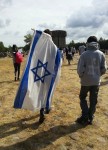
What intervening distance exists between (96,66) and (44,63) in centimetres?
126

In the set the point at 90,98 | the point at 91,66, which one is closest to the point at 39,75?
the point at 91,66

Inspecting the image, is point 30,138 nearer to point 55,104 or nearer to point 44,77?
point 44,77

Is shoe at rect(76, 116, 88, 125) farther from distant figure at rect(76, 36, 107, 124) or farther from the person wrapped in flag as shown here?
the person wrapped in flag

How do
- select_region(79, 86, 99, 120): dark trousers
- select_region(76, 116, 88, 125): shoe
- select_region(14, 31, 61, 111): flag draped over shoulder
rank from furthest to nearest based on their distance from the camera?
select_region(76, 116, 88, 125): shoe → select_region(79, 86, 99, 120): dark trousers → select_region(14, 31, 61, 111): flag draped over shoulder

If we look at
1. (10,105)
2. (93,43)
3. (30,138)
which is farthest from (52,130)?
(10,105)

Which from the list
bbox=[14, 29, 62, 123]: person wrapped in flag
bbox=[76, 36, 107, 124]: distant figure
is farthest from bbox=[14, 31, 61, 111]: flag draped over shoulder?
bbox=[76, 36, 107, 124]: distant figure

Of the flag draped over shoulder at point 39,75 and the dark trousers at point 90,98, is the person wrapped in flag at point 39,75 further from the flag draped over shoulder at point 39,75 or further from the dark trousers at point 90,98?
the dark trousers at point 90,98

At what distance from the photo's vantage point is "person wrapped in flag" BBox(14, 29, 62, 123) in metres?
8.37

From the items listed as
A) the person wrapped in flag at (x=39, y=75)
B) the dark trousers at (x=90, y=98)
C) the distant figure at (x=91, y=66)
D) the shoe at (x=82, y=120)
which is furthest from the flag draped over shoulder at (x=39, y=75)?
the shoe at (x=82, y=120)

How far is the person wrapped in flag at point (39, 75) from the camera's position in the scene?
27.5 ft

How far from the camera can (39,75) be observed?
28.3 ft

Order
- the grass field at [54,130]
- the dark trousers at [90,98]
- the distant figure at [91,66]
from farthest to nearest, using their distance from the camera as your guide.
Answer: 1. the dark trousers at [90,98]
2. the distant figure at [91,66]
3. the grass field at [54,130]

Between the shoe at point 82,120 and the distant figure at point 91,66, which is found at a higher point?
the distant figure at point 91,66

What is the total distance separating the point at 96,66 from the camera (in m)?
8.97
